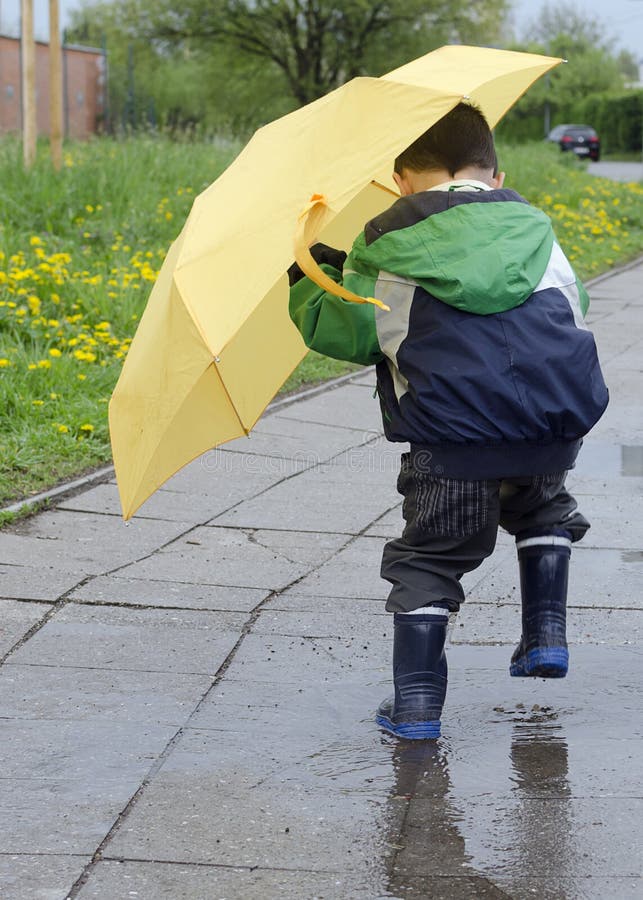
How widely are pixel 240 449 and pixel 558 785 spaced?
3393 mm

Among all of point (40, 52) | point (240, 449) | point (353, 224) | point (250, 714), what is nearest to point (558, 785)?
point (250, 714)

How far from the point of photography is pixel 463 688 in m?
3.37

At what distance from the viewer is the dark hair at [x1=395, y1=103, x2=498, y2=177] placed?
292 cm

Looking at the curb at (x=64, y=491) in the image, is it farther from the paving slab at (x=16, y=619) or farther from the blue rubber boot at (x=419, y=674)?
the blue rubber boot at (x=419, y=674)

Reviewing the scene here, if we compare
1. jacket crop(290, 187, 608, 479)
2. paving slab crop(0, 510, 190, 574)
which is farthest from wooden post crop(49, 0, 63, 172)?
jacket crop(290, 187, 608, 479)

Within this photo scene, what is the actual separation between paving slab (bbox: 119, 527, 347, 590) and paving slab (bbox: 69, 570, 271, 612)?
0.16 feet

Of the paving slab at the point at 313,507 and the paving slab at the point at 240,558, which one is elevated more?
the paving slab at the point at 240,558

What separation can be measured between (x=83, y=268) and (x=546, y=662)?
677cm

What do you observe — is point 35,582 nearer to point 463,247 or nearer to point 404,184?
point 404,184

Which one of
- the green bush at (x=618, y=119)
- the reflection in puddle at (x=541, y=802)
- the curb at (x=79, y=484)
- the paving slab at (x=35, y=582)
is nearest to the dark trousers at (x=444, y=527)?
the reflection in puddle at (x=541, y=802)

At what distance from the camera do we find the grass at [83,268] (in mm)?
6023

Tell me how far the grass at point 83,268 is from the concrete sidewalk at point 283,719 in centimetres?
92

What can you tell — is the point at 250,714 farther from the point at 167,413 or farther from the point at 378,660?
the point at 167,413

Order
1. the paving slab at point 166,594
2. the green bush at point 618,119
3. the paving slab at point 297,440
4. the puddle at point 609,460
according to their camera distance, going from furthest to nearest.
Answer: the green bush at point 618,119 → the paving slab at point 297,440 → the puddle at point 609,460 → the paving slab at point 166,594
